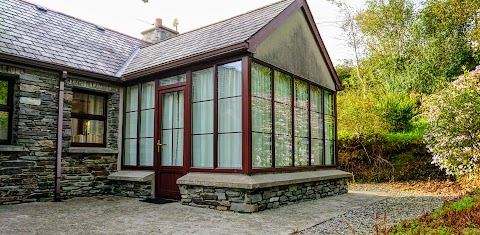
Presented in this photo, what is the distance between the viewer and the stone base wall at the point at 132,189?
295 inches

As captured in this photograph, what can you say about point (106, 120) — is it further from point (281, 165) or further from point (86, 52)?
point (281, 165)

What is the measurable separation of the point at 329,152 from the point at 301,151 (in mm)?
1585

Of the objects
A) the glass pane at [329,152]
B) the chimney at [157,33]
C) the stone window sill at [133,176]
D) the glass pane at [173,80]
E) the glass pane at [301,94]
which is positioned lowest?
the stone window sill at [133,176]

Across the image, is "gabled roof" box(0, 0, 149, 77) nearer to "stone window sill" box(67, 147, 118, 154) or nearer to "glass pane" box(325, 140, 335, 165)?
"stone window sill" box(67, 147, 118, 154)

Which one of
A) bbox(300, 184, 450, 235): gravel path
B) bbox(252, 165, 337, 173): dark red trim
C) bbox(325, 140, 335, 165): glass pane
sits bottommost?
bbox(300, 184, 450, 235): gravel path

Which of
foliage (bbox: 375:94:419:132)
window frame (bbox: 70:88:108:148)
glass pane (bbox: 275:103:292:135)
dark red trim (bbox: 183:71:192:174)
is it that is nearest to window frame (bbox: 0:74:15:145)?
window frame (bbox: 70:88:108:148)

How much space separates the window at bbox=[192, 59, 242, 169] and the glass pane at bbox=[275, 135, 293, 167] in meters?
1.04

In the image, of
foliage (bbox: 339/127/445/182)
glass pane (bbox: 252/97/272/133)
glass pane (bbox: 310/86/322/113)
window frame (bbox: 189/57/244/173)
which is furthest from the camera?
foliage (bbox: 339/127/445/182)

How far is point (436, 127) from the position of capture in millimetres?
7344

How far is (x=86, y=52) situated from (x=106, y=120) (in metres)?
1.76

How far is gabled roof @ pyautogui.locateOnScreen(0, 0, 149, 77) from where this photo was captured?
7.06m

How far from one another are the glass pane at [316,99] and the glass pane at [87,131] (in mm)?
5090

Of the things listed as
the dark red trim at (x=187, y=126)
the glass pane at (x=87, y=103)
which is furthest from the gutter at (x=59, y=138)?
the dark red trim at (x=187, y=126)

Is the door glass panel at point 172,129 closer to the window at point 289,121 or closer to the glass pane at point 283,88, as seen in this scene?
the window at point 289,121
